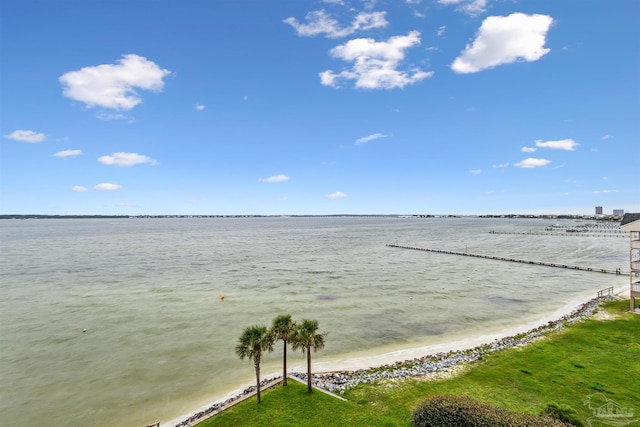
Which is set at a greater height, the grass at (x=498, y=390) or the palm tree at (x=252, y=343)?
the palm tree at (x=252, y=343)

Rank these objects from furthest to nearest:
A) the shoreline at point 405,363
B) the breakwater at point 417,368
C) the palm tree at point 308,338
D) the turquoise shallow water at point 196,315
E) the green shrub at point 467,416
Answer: the turquoise shallow water at point 196,315
the breakwater at point 417,368
the shoreline at point 405,363
the palm tree at point 308,338
the green shrub at point 467,416

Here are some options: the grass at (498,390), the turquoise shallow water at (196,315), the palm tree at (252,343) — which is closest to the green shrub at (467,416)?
the grass at (498,390)

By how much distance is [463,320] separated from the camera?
3828cm

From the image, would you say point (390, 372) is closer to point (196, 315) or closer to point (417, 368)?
point (417, 368)

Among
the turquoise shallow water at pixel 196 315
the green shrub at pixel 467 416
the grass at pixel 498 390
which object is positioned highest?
the green shrub at pixel 467 416

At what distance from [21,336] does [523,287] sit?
6602cm

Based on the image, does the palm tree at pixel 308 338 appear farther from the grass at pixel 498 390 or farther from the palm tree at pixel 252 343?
the grass at pixel 498 390

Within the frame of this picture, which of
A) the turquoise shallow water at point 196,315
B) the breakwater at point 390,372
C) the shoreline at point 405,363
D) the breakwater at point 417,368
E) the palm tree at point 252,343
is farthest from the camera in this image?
the turquoise shallow water at point 196,315

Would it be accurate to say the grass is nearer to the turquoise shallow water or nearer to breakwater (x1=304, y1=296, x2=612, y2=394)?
breakwater (x1=304, y1=296, x2=612, y2=394)

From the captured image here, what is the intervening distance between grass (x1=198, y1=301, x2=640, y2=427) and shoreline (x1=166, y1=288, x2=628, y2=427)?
1073 mm

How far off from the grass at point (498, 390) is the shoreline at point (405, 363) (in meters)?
1.07

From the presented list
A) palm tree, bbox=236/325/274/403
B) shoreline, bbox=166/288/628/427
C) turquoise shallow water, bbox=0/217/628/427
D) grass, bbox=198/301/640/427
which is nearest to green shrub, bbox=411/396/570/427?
grass, bbox=198/301/640/427

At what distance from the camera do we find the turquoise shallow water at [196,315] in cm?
2456

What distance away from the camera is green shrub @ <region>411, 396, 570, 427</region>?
1246 centimetres
